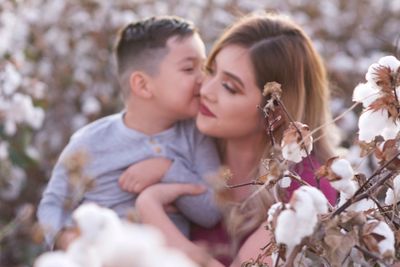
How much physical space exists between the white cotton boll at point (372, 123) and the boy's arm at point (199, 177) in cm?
96

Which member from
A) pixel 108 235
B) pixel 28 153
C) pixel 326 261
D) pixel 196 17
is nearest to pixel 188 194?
pixel 326 261

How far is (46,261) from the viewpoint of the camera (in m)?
0.80

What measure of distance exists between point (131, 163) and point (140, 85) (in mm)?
236

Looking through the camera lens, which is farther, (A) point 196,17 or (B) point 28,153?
(A) point 196,17

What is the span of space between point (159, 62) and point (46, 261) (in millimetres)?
1716

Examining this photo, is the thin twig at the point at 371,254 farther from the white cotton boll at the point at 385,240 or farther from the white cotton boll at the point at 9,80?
the white cotton boll at the point at 9,80

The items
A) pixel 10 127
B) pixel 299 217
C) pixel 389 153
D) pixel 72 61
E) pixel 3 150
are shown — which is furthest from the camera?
pixel 72 61

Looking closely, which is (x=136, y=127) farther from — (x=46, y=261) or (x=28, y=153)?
(x=46, y=261)

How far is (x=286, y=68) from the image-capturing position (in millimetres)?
2256

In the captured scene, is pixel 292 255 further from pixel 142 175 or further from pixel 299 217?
pixel 142 175

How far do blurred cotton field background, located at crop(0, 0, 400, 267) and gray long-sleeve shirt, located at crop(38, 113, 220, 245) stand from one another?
0.65 meters

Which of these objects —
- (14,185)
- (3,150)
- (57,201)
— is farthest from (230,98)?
(14,185)

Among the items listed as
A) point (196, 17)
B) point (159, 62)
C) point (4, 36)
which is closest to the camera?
point (159, 62)

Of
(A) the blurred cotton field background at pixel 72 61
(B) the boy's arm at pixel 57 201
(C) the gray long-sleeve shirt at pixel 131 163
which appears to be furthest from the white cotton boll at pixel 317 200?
(A) the blurred cotton field background at pixel 72 61
